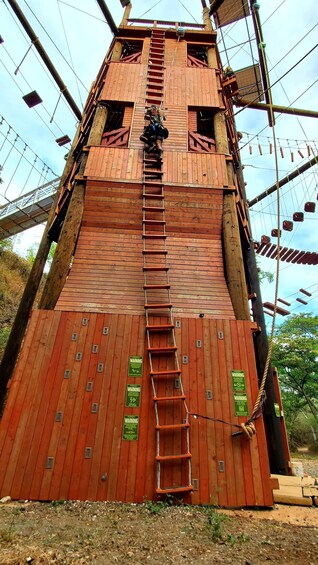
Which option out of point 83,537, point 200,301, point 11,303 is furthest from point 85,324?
point 11,303

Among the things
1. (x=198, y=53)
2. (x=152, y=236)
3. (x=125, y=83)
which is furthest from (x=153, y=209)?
(x=198, y=53)

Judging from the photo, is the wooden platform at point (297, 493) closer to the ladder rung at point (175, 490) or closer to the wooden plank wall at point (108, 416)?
the wooden plank wall at point (108, 416)

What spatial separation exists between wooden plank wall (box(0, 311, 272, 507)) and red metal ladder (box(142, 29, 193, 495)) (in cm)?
11

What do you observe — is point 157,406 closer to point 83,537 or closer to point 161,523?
point 161,523

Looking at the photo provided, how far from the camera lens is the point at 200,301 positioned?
6.42m

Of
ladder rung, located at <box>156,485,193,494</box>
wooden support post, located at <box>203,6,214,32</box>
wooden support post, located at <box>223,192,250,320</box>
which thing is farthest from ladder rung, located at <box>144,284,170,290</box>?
wooden support post, located at <box>203,6,214,32</box>

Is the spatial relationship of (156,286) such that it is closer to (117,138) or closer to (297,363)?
(117,138)

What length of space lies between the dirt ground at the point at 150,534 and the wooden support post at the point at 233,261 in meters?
3.51

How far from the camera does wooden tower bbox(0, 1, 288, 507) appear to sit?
4.45 meters

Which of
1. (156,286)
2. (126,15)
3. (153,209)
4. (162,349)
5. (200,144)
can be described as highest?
(126,15)

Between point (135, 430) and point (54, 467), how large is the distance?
4.49ft

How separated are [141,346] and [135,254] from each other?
99.7 inches

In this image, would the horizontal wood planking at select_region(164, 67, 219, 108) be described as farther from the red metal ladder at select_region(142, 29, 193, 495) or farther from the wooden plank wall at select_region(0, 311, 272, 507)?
the wooden plank wall at select_region(0, 311, 272, 507)

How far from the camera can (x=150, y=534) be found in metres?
3.16
